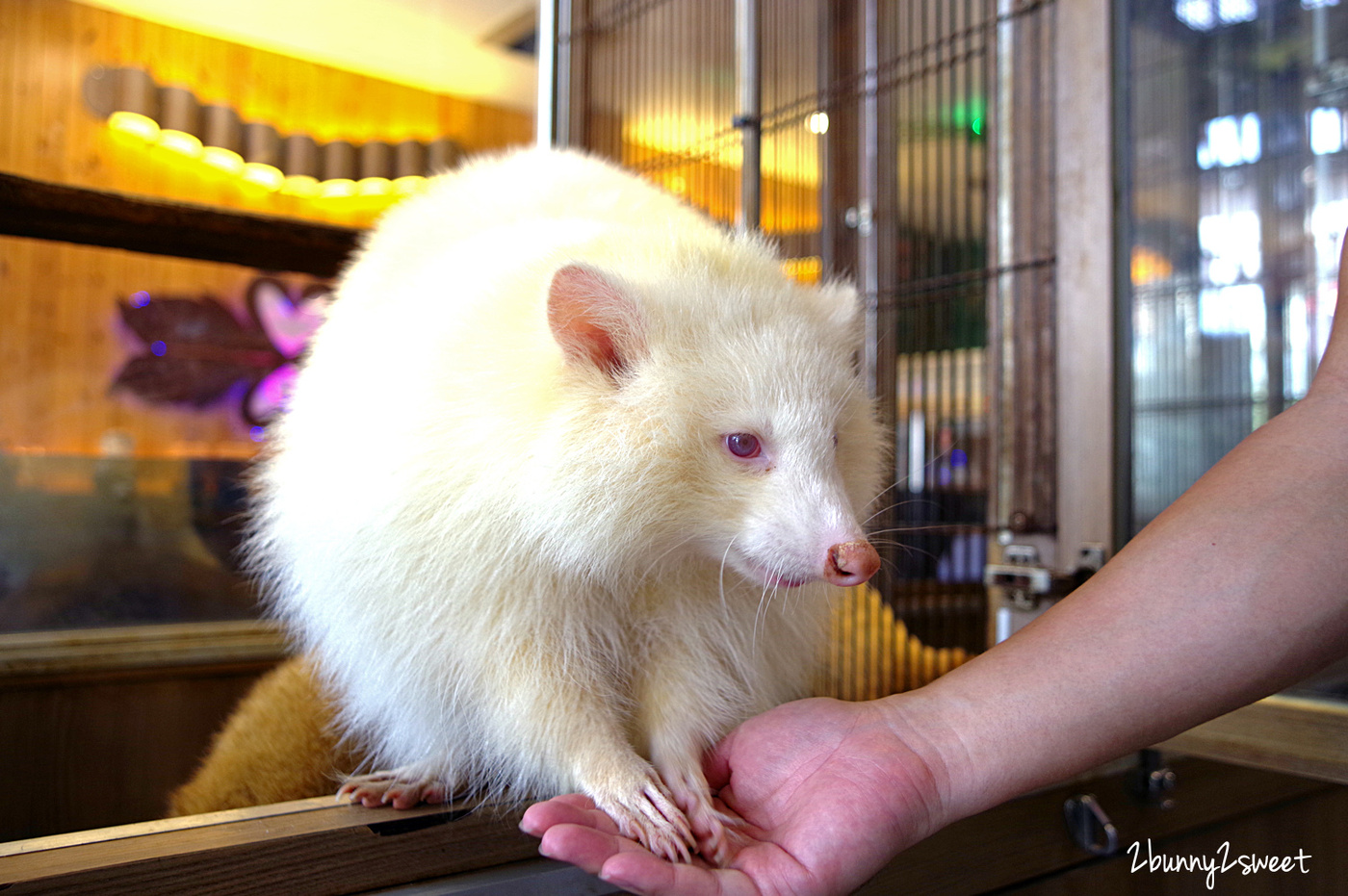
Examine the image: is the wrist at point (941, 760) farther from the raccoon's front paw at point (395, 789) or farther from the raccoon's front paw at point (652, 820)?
the raccoon's front paw at point (395, 789)

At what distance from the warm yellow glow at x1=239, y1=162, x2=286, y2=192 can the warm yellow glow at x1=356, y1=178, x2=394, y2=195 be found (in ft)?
1.36

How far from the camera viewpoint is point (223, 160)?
15.8 feet

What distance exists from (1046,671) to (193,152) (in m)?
4.99

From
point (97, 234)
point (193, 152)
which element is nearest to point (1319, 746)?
point (97, 234)

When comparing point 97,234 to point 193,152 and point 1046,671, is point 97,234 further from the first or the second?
point 193,152

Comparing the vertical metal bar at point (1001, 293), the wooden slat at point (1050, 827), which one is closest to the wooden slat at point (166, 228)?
the vertical metal bar at point (1001, 293)

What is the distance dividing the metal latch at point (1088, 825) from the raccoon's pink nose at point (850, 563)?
2.05 ft

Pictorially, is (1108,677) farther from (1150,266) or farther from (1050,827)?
(1150,266)

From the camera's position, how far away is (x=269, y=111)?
503 cm

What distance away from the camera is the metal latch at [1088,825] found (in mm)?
1306

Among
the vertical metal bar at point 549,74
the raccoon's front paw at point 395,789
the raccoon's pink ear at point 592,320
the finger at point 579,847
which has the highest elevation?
the vertical metal bar at point 549,74

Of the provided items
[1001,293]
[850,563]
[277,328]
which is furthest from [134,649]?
[277,328]

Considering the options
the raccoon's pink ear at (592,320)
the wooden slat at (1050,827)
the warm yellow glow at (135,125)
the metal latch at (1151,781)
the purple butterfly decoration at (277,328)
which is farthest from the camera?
the purple butterfly decoration at (277,328)

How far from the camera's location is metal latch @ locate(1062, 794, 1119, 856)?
1.31m
